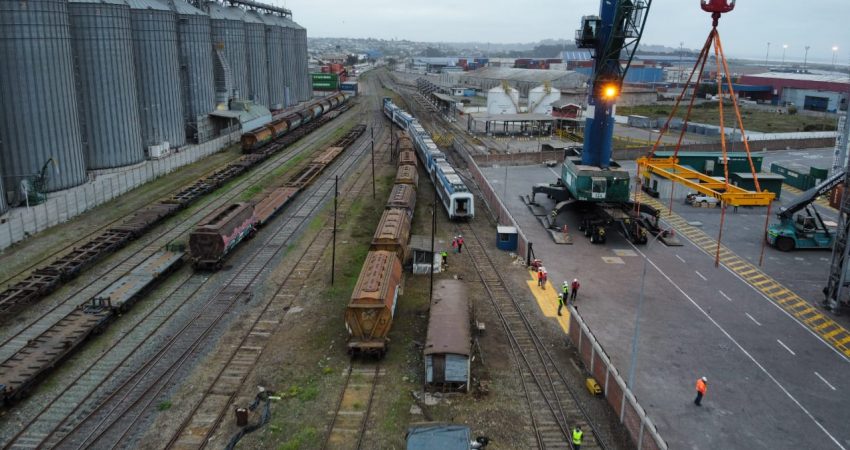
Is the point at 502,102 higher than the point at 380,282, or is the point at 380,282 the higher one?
the point at 502,102

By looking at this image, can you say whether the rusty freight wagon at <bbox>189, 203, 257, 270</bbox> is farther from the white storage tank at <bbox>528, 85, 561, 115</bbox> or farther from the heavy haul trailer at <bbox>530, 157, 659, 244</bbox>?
the white storage tank at <bbox>528, 85, 561, 115</bbox>

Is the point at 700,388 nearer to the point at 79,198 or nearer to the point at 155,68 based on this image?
the point at 79,198

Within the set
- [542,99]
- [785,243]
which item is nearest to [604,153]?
[785,243]

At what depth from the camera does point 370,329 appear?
84.4ft

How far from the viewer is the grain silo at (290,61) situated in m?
122

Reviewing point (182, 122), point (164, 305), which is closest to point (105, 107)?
point (182, 122)

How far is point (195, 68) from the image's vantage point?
7612 centimetres

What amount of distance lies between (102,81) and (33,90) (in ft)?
34.1

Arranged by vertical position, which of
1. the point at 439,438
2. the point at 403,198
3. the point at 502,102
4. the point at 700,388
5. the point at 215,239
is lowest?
the point at 700,388

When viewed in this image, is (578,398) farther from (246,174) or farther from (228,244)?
(246,174)

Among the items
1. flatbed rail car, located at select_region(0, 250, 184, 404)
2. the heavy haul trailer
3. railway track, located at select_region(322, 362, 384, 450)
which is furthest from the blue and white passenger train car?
railway track, located at select_region(322, 362, 384, 450)

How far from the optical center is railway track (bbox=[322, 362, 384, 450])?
20.5m

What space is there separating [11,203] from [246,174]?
71.4ft

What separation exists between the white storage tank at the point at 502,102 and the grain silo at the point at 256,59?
40863mm
